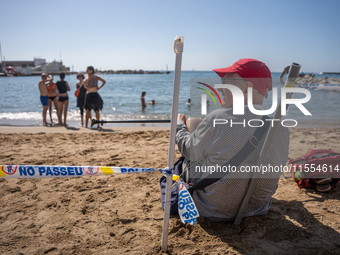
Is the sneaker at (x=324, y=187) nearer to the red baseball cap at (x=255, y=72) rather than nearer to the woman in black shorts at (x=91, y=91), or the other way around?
the red baseball cap at (x=255, y=72)

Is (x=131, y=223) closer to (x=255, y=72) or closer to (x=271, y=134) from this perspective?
(x=271, y=134)

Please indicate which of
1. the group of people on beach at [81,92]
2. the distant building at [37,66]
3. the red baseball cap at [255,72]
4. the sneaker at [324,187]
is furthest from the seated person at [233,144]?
the distant building at [37,66]

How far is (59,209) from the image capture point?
263 centimetres

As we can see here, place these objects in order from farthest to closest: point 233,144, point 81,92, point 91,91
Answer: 1. point 81,92
2. point 91,91
3. point 233,144

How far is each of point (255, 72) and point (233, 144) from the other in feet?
1.95

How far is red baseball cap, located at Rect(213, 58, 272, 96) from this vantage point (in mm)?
1880

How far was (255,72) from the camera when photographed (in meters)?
1.88

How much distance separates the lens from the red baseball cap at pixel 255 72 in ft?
6.17

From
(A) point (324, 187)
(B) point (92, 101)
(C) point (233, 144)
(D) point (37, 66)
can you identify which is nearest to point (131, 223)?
(C) point (233, 144)

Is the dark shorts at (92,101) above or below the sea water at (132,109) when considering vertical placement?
above

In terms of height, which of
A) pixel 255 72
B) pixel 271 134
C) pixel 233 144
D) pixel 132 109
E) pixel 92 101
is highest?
pixel 255 72

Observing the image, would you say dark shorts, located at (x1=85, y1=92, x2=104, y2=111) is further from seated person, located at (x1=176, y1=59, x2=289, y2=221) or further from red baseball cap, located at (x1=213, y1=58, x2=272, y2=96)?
red baseball cap, located at (x1=213, y1=58, x2=272, y2=96)

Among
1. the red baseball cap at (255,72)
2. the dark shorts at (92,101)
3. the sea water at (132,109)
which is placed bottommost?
the sea water at (132,109)

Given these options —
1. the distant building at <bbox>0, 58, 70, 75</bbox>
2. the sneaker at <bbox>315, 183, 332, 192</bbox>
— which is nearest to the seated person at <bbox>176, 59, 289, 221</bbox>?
the sneaker at <bbox>315, 183, 332, 192</bbox>
